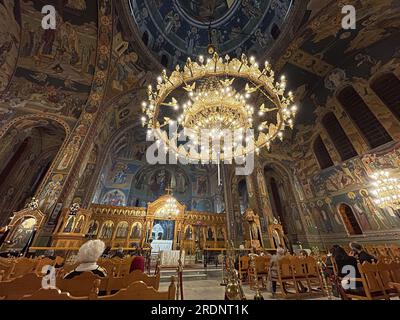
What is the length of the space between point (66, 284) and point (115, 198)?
14.4 m

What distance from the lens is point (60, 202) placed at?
23.6 ft

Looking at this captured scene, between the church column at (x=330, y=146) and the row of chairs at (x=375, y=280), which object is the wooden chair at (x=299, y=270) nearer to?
the row of chairs at (x=375, y=280)

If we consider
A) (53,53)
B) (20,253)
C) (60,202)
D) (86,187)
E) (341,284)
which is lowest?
(341,284)

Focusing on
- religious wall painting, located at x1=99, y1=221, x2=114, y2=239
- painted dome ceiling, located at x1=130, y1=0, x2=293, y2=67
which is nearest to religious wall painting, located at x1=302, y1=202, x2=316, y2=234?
painted dome ceiling, located at x1=130, y1=0, x2=293, y2=67

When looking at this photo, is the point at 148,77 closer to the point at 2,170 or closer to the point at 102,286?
the point at 2,170

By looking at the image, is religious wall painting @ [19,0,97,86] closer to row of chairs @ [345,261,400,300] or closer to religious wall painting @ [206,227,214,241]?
religious wall painting @ [206,227,214,241]

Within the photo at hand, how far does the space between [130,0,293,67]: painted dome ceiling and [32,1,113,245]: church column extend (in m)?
2.12

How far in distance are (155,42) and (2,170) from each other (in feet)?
41.1

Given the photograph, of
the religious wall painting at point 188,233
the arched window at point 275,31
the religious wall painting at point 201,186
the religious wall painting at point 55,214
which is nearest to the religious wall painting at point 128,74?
the religious wall painting at point 55,214

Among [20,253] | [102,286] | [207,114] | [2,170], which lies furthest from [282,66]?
[2,170]

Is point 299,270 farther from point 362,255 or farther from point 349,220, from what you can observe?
point 349,220

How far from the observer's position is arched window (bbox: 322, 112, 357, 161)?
950 cm

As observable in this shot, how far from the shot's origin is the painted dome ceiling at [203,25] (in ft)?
34.7
